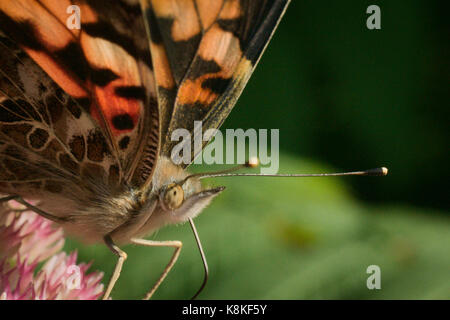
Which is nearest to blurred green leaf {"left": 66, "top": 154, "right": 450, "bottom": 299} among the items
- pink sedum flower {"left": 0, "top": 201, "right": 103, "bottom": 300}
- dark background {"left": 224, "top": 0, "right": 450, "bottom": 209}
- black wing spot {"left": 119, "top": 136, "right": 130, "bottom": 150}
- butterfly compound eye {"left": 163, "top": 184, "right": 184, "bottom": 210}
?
dark background {"left": 224, "top": 0, "right": 450, "bottom": 209}

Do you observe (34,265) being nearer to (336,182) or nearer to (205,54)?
(205,54)

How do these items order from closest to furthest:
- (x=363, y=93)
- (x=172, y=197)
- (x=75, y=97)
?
(x=75, y=97) → (x=172, y=197) → (x=363, y=93)

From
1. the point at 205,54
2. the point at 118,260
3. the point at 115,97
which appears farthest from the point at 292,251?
the point at 115,97

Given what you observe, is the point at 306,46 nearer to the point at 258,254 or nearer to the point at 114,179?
the point at 258,254

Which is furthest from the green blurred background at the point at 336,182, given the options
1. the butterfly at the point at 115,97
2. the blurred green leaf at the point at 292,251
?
the butterfly at the point at 115,97

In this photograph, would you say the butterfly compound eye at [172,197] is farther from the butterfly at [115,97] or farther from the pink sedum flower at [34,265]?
the pink sedum flower at [34,265]
